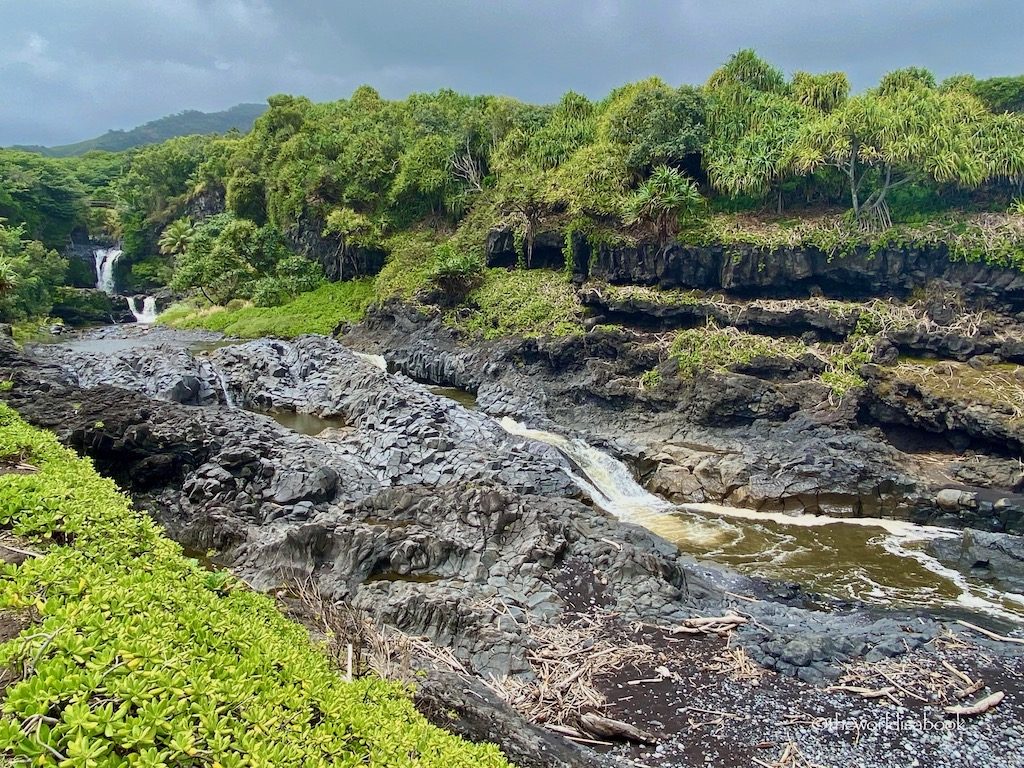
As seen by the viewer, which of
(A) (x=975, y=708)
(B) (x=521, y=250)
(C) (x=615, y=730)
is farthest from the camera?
(B) (x=521, y=250)

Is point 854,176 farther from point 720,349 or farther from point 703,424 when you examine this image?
point 703,424

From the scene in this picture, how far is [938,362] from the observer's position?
22266 millimetres

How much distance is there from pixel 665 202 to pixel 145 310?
4012cm

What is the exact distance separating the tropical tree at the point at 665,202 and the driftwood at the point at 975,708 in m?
22.7

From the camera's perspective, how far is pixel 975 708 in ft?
28.6

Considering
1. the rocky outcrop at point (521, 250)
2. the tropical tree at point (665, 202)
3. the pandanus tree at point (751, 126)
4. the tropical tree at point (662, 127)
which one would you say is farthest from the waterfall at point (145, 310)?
the pandanus tree at point (751, 126)

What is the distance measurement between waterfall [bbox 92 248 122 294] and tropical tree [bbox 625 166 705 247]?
4567 cm

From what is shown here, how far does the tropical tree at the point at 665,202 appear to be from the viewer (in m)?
28.7

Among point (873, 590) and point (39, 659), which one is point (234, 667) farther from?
point (873, 590)

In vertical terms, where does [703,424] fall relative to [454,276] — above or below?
below

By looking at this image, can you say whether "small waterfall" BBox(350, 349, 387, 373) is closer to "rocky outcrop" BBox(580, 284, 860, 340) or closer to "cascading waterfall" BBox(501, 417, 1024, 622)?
"rocky outcrop" BBox(580, 284, 860, 340)

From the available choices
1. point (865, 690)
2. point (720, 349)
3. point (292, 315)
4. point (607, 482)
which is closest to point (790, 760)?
point (865, 690)

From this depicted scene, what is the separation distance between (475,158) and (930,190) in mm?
26282

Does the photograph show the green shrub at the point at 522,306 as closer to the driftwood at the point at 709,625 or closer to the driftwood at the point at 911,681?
the driftwood at the point at 709,625
